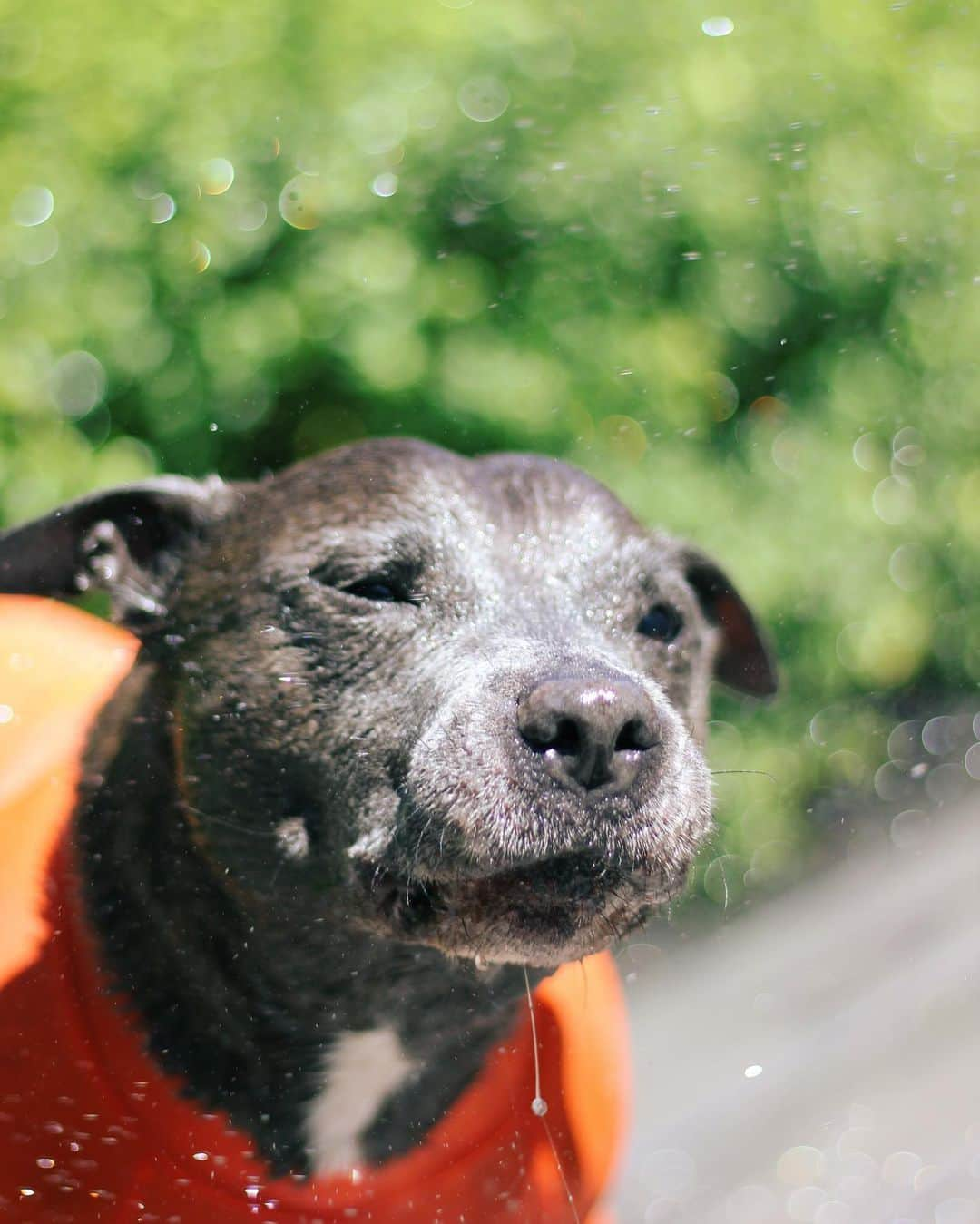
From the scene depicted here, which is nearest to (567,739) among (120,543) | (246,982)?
(246,982)

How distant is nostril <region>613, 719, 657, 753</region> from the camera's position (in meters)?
2.39

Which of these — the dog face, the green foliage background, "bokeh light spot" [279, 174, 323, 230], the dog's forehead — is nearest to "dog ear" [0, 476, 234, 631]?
the dog face

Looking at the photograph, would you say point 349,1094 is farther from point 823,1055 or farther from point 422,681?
point 823,1055

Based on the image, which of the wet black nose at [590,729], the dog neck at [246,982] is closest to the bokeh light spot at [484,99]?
the dog neck at [246,982]

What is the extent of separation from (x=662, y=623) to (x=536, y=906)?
93cm

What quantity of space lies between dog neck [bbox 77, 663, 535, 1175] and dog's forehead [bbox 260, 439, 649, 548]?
51 centimetres

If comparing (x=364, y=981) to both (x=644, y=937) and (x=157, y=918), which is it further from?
(x=644, y=937)

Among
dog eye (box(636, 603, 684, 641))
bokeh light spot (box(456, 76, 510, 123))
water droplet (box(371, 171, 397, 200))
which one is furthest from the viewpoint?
bokeh light spot (box(456, 76, 510, 123))

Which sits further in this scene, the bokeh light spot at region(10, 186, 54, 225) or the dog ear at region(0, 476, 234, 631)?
the bokeh light spot at region(10, 186, 54, 225)

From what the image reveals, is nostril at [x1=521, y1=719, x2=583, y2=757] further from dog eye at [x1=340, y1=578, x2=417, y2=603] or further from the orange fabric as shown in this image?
the orange fabric

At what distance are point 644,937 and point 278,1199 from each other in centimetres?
313

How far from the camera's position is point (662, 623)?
125 inches

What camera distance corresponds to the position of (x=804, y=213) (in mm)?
5574

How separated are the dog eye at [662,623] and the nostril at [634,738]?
69 centimetres
